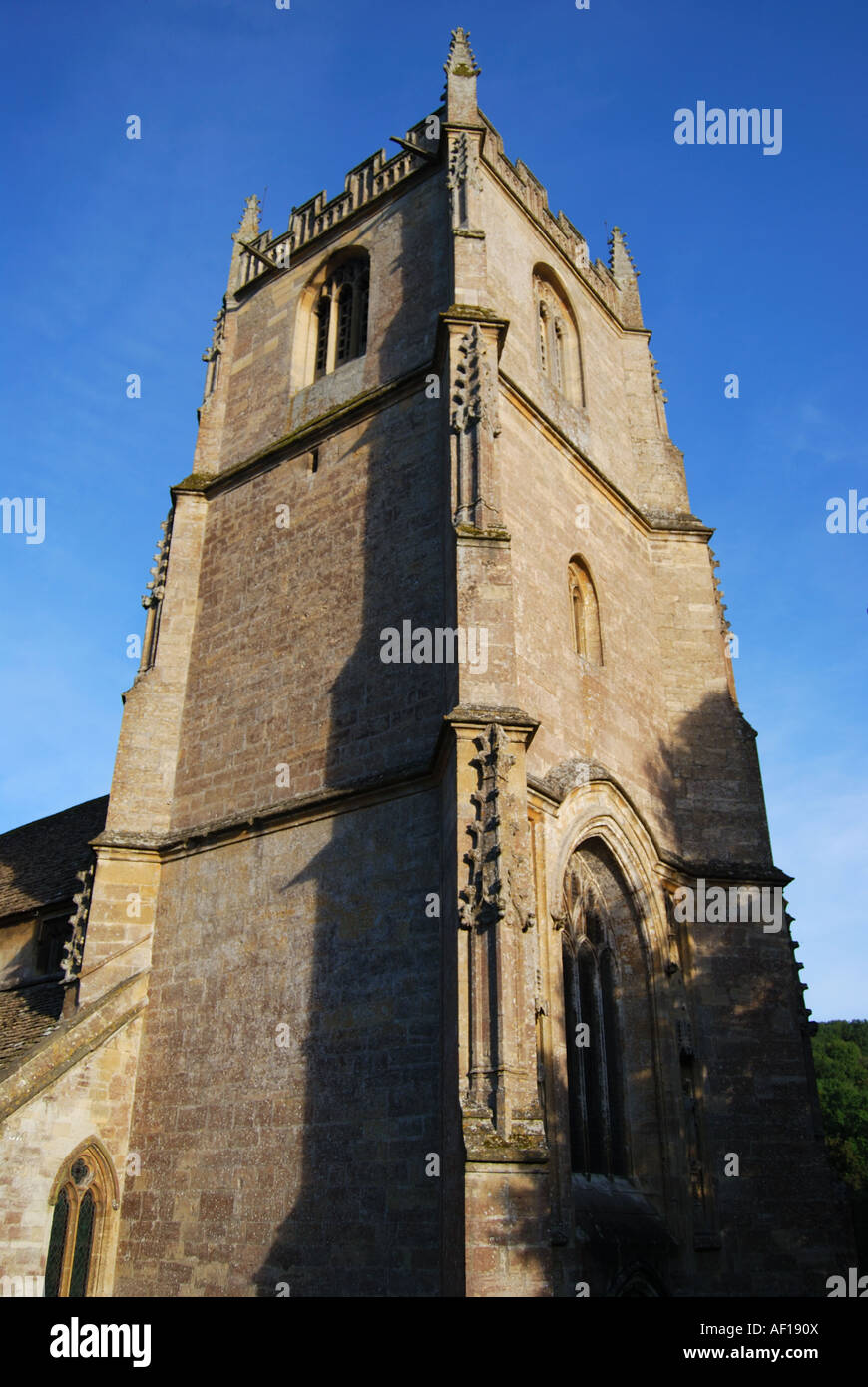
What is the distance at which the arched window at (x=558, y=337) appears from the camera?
15.9 metres

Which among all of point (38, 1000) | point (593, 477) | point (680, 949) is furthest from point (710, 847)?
point (38, 1000)

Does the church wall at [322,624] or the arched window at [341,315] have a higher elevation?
the arched window at [341,315]

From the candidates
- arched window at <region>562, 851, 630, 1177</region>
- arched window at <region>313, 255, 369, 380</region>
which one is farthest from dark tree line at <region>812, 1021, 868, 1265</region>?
arched window at <region>313, 255, 369, 380</region>

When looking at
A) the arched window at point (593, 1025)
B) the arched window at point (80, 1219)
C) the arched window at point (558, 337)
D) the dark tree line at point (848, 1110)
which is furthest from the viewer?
the dark tree line at point (848, 1110)

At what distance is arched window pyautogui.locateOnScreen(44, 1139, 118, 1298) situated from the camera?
10797mm

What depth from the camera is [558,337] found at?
16438mm

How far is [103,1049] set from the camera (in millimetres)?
11852

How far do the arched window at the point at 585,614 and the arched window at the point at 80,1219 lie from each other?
7.76 meters

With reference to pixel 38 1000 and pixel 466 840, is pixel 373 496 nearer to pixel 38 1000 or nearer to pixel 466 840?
pixel 466 840

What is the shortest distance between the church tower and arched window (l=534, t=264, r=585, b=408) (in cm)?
7

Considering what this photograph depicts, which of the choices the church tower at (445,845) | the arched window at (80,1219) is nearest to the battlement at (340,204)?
the church tower at (445,845)

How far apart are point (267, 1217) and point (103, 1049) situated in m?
2.81

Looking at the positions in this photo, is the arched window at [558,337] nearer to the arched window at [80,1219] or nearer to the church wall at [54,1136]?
the church wall at [54,1136]

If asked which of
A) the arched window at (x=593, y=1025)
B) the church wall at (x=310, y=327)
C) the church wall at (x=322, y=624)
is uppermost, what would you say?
the church wall at (x=310, y=327)
